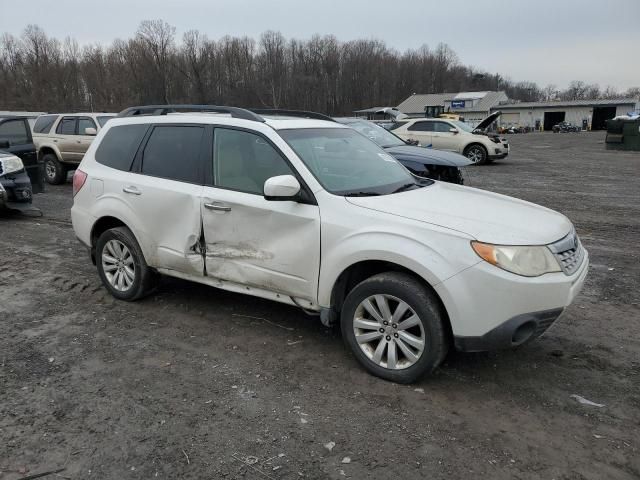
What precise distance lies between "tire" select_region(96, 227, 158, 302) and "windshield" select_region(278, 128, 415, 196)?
1884 mm

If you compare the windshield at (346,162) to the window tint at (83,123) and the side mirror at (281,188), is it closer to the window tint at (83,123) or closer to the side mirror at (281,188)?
the side mirror at (281,188)

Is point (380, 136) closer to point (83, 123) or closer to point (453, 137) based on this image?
point (83, 123)

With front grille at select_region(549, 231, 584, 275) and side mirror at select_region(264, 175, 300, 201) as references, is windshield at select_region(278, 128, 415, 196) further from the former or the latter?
front grille at select_region(549, 231, 584, 275)

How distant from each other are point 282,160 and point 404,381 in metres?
1.85

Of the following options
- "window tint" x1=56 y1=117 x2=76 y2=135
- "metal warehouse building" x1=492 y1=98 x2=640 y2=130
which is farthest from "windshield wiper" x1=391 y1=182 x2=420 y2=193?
"metal warehouse building" x1=492 y1=98 x2=640 y2=130

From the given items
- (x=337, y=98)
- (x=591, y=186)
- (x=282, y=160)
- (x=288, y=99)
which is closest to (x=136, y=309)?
(x=282, y=160)

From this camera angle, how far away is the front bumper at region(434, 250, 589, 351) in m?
3.07

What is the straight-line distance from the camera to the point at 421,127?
18594 mm

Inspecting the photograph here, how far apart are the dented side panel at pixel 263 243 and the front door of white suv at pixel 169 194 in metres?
0.18

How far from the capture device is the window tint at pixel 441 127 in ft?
59.9

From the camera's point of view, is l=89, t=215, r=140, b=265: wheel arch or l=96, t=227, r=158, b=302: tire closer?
l=96, t=227, r=158, b=302: tire

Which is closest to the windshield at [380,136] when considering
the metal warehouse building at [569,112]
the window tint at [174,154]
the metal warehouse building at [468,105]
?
the window tint at [174,154]

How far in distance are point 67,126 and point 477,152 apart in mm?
13358

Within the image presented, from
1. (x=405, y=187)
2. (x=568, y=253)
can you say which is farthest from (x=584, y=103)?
(x=568, y=253)
